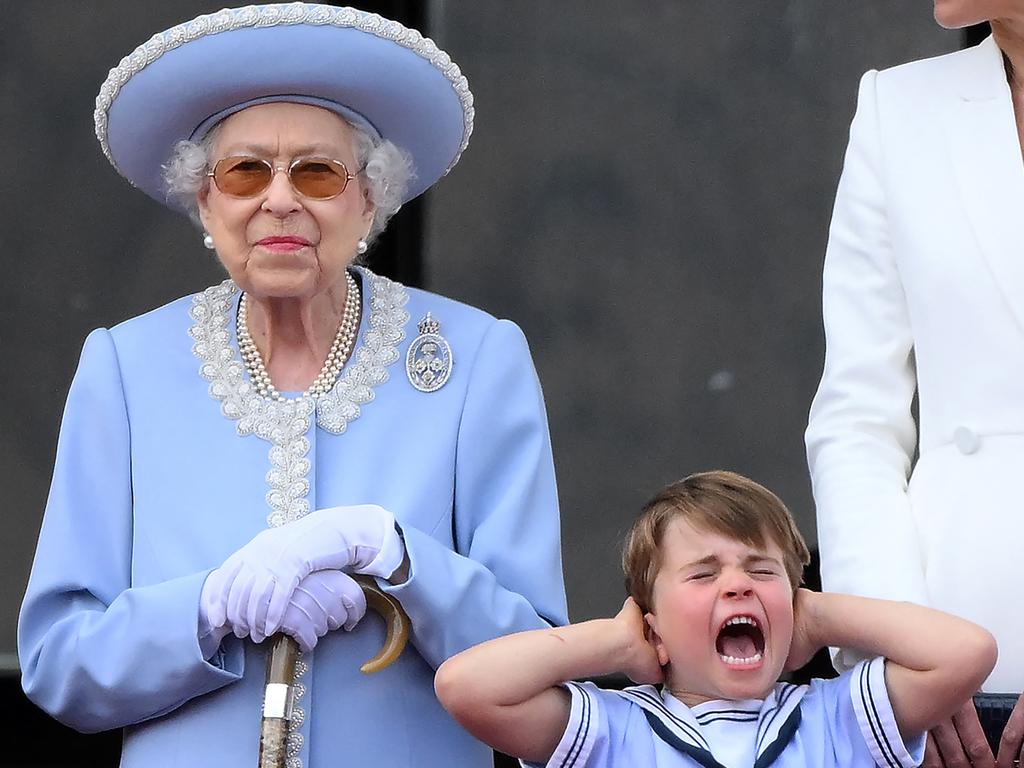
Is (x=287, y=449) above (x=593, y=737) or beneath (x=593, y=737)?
above

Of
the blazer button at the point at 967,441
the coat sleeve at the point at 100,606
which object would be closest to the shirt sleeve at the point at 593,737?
the coat sleeve at the point at 100,606

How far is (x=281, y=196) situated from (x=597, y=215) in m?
1.85

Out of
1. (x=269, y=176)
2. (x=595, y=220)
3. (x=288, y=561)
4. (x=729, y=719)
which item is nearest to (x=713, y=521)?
(x=729, y=719)

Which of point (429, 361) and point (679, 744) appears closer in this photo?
point (679, 744)

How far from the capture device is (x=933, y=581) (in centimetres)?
333

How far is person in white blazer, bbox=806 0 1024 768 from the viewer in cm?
331

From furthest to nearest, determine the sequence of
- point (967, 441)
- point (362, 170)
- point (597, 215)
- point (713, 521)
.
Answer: point (597, 215) → point (362, 170) → point (967, 441) → point (713, 521)

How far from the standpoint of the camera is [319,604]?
10.5 feet

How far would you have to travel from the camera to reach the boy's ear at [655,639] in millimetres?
3266

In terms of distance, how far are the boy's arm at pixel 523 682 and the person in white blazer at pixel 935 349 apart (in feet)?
1.46

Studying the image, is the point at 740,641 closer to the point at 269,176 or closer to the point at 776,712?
the point at 776,712

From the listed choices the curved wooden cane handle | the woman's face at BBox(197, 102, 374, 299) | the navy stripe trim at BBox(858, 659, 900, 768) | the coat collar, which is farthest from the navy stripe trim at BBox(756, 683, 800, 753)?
the woman's face at BBox(197, 102, 374, 299)

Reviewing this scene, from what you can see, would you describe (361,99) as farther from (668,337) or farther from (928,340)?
(668,337)

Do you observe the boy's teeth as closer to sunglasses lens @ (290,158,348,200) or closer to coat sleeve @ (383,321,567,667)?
coat sleeve @ (383,321,567,667)
